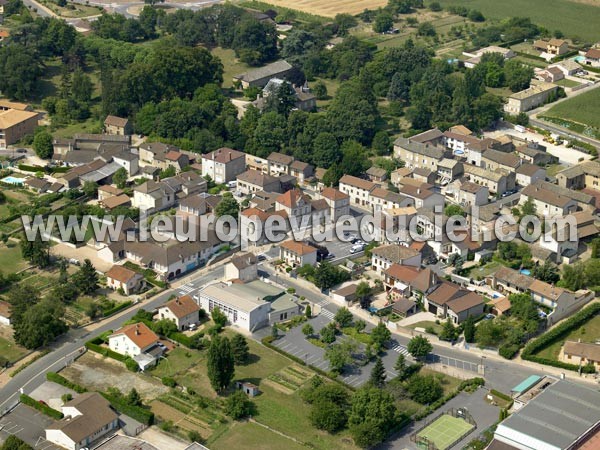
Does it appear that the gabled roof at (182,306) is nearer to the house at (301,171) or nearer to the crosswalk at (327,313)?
the crosswalk at (327,313)

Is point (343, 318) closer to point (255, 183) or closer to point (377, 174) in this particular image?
point (255, 183)

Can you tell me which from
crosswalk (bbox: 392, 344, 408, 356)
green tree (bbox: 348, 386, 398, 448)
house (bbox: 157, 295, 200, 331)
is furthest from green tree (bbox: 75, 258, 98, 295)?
green tree (bbox: 348, 386, 398, 448)

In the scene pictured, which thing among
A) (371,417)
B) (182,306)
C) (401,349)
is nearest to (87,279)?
(182,306)

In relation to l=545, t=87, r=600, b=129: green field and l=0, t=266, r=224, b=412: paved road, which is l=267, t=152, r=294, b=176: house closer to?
l=0, t=266, r=224, b=412: paved road

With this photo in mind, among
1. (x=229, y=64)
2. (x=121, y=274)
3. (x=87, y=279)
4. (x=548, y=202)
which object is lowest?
(x=121, y=274)

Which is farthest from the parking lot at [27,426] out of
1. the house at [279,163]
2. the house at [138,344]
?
the house at [279,163]

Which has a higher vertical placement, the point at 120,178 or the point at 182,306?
the point at 182,306

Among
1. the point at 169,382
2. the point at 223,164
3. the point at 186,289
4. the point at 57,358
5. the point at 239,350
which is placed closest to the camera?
→ the point at 169,382
